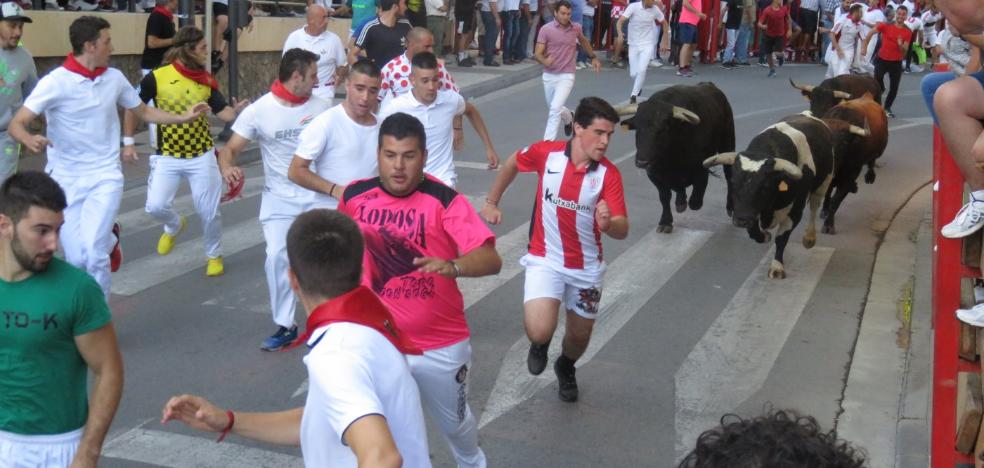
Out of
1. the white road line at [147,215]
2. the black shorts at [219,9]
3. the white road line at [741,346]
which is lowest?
the white road line at [741,346]

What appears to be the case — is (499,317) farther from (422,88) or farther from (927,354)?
(927,354)

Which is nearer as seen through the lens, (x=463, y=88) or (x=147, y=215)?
(x=147, y=215)

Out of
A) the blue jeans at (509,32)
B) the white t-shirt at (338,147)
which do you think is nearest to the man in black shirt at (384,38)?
the white t-shirt at (338,147)

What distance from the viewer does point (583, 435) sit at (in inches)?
270

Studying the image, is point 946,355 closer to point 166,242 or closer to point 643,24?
point 166,242

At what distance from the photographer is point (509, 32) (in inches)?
1013

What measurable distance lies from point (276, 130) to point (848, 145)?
22.2 ft

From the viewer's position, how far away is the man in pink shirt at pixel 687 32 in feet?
85.9

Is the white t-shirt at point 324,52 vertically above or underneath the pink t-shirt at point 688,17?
underneath

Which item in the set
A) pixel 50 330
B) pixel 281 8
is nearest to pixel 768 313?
pixel 50 330

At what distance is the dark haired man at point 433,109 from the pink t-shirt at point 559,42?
6.32 m

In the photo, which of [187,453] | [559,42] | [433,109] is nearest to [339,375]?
[187,453]

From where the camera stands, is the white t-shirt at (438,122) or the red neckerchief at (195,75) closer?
the white t-shirt at (438,122)

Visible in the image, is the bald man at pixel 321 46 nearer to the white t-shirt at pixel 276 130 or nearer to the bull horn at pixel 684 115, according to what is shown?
the bull horn at pixel 684 115
